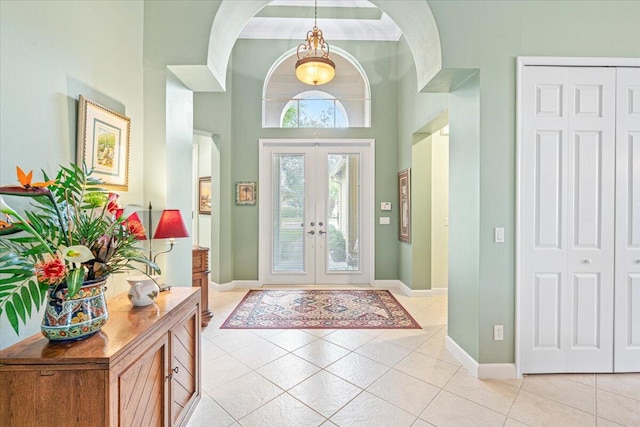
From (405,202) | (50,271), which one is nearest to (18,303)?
(50,271)

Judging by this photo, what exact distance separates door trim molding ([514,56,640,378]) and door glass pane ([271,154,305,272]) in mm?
3429

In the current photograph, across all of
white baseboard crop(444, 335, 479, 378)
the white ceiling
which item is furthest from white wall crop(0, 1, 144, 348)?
the white ceiling

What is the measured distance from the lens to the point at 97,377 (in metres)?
1.16

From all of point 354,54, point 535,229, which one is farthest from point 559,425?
point 354,54

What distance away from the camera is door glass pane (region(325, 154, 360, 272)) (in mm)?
5344

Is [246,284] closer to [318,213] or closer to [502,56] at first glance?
[318,213]

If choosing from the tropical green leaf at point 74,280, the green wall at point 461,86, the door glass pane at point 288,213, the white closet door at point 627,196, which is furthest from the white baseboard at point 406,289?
the tropical green leaf at point 74,280

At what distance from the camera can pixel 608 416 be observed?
79.9 inches

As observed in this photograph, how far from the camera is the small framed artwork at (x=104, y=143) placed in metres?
1.78

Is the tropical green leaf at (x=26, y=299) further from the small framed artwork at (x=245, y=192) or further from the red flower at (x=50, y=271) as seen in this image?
the small framed artwork at (x=245, y=192)

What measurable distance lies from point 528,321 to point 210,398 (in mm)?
2561

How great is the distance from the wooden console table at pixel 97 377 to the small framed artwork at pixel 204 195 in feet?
13.5

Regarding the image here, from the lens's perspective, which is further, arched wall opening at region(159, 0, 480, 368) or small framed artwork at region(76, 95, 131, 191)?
arched wall opening at region(159, 0, 480, 368)

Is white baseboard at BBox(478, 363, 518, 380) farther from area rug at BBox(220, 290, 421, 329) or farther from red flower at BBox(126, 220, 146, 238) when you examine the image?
red flower at BBox(126, 220, 146, 238)
